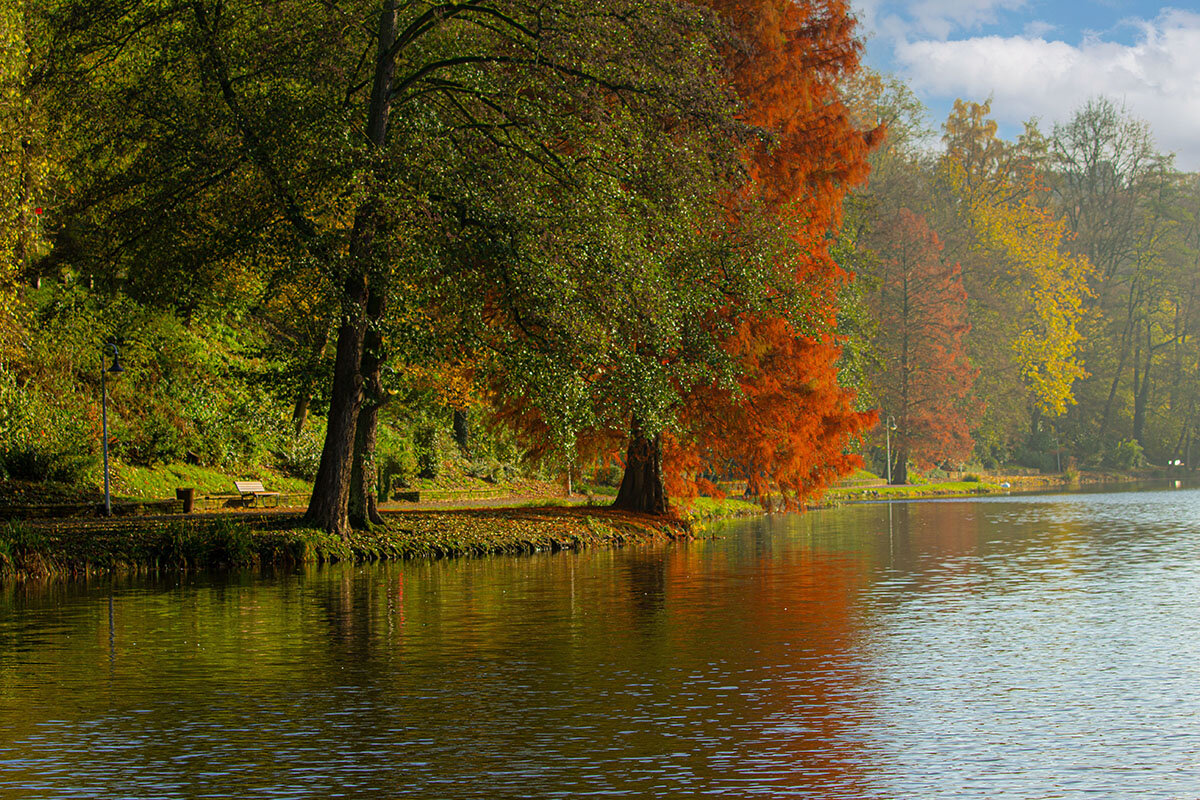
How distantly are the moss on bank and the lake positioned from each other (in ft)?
4.05

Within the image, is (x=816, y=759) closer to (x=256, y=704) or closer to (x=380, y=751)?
(x=380, y=751)

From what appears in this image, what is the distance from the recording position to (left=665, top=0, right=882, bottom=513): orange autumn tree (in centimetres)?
3036

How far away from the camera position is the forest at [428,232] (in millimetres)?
Result: 22172

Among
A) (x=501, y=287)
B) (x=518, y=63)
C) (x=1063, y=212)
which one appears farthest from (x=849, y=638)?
(x=1063, y=212)

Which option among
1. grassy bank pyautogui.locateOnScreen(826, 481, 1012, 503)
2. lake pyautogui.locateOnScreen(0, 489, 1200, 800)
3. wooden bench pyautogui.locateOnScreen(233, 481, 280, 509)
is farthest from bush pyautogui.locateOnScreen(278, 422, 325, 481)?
grassy bank pyautogui.locateOnScreen(826, 481, 1012, 503)

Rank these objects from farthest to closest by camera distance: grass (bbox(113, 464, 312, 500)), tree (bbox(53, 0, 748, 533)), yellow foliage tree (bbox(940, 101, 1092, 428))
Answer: yellow foliage tree (bbox(940, 101, 1092, 428))
grass (bbox(113, 464, 312, 500))
tree (bbox(53, 0, 748, 533))

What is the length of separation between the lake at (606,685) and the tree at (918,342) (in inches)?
1701

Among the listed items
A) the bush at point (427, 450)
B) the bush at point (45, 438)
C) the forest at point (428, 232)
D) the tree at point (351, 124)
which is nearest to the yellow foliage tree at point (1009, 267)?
the forest at point (428, 232)

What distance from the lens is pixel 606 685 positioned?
11.8 m

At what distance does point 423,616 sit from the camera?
16.9 metres

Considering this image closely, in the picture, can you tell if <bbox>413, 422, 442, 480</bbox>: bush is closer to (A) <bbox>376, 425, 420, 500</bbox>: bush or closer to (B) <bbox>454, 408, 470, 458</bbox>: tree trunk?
(A) <bbox>376, 425, 420, 500</bbox>: bush

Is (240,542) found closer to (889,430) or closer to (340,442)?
(340,442)

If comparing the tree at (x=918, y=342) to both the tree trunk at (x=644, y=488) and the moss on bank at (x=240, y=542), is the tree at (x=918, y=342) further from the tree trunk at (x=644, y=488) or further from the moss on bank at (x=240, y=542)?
the moss on bank at (x=240, y=542)

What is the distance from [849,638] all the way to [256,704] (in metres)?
6.88
